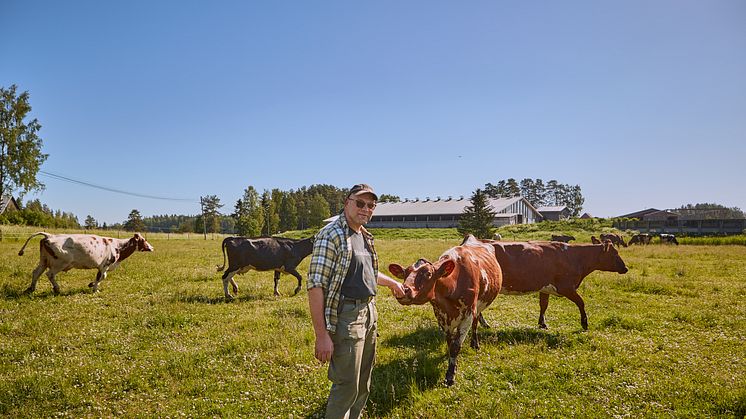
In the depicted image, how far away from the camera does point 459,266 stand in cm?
629

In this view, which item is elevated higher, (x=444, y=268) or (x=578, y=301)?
(x=444, y=268)

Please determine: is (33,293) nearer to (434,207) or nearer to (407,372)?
(407,372)

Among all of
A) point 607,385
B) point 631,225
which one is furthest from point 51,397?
point 631,225

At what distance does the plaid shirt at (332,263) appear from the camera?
11.3ft

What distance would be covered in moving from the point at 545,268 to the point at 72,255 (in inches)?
561

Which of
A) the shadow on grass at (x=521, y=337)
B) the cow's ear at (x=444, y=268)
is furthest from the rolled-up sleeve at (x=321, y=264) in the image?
the shadow on grass at (x=521, y=337)

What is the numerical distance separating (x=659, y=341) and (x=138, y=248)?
17299 millimetres

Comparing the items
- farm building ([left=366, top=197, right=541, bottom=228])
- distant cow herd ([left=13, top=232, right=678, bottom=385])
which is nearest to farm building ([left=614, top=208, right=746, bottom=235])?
farm building ([left=366, top=197, right=541, bottom=228])

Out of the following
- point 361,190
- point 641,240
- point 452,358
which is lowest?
point 452,358

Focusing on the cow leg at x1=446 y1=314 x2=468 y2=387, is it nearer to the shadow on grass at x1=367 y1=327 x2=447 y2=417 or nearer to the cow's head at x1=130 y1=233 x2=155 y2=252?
the shadow on grass at x1=367 y1=327 x2=447 y2=417

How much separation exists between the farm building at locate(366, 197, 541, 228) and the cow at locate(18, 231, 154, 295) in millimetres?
58239

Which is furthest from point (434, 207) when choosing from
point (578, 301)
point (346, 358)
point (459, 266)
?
point (346, 358)

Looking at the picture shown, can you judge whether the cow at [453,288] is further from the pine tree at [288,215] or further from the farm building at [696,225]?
the pine tree at [288,215]

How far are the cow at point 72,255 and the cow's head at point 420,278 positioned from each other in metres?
11.8
